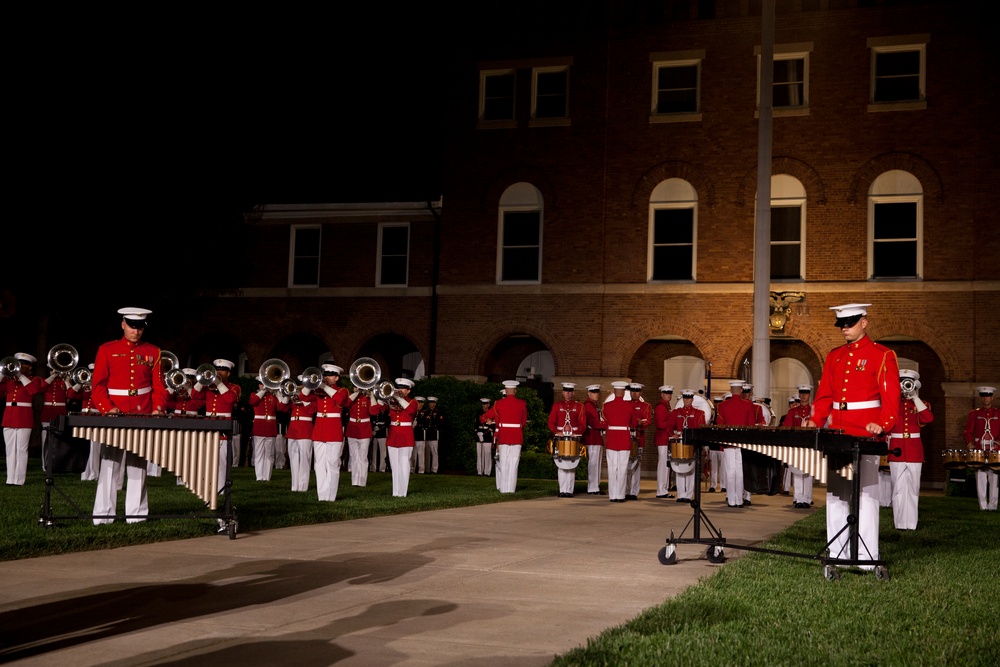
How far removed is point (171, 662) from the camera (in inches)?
247

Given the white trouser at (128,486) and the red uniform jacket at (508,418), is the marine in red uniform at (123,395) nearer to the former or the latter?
the white trouser at (128,486)

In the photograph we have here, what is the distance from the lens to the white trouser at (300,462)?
20.6m

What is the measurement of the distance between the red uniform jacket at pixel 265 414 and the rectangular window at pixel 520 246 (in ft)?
32.9

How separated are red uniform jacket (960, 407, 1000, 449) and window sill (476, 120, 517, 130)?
16959 millimetres

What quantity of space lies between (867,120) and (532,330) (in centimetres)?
1081

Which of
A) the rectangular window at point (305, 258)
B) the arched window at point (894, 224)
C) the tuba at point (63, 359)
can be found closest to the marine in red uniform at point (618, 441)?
the tuba at point (63, 359)

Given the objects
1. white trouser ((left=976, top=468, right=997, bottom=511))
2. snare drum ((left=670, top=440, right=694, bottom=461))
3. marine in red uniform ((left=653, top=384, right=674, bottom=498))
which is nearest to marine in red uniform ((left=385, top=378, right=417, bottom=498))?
snare drum ((left=670, top=440, right=694, bottom=461))

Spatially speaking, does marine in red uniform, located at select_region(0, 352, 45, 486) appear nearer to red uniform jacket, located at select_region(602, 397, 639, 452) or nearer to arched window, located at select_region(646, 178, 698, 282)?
red uniform jacket, located at select_region(602, 397, 639, 452)

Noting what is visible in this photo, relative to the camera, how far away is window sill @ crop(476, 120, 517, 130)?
33.4m

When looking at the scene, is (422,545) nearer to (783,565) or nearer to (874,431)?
(783,565)

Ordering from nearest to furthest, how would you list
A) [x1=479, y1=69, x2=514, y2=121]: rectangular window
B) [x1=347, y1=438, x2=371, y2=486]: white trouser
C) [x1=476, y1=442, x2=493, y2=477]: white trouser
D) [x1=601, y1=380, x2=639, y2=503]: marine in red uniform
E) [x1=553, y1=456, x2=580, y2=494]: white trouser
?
[x1=601, y1=380, x2=639, y2=503]: marine in red uniform, [x1=553, y1=456, x2=580, y2=494]: white trouser, [x1=347, y1=438, x2=371, y2=486]: white trouser, [x1=476, y1=442, x2=493, y2=477]: white trouser, [x1=479, y1=69, x2=514, y2=121]: rectangular window

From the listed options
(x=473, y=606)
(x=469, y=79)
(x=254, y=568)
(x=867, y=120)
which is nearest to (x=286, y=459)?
(x=469, y=79)

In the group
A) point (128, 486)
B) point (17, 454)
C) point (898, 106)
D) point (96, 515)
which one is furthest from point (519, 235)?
point (96, 515)

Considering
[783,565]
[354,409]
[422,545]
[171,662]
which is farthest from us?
[354,409]
